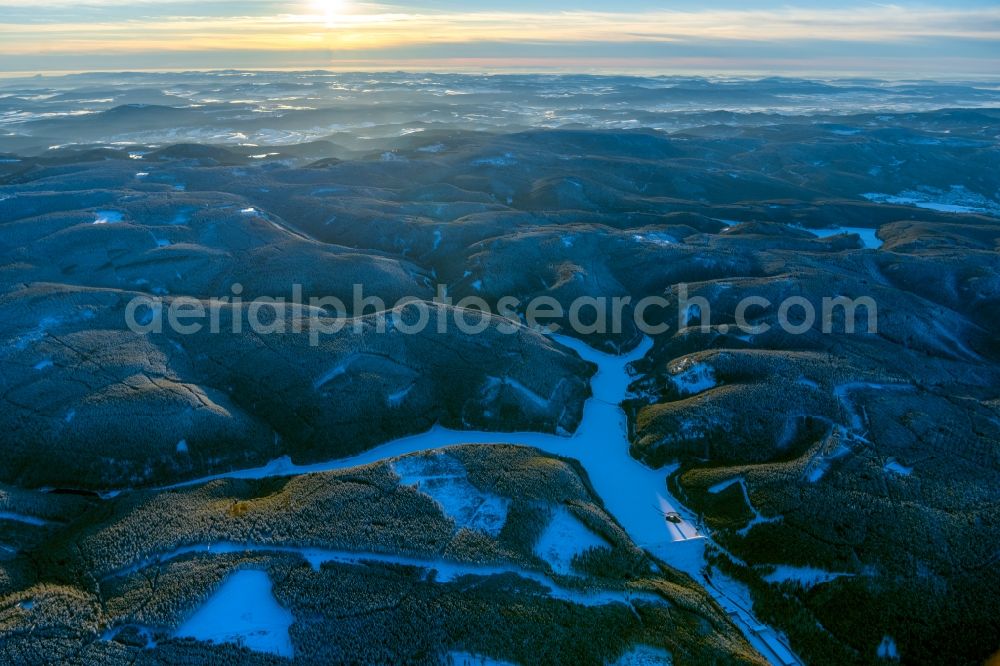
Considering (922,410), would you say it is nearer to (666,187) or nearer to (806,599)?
(806,599)

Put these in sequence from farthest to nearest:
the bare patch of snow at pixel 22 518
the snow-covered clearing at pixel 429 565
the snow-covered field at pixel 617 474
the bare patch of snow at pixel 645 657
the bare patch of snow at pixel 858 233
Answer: the bare patch of snow at pixel 858 233
the bare patch of snow at pixel 22 518
the snow-covered field at pixel 617 474
the snow-covered clearing at pixel 429 565
the bare patch of snow at pixel 645 657

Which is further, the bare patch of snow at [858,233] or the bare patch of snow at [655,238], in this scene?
the bare patch of snow at [858,233]

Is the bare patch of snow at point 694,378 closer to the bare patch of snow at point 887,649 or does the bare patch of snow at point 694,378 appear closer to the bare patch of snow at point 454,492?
the bare patch of snow at point 454,492

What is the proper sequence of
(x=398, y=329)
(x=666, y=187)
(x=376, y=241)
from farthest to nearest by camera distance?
(x=666, y=187) < (x=376, y=241) < (x=398, y=329)

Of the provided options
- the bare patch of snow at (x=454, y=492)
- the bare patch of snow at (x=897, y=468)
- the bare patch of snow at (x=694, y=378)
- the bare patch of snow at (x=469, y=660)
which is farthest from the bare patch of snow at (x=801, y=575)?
the bare patch of snow at (x=694, y=378)

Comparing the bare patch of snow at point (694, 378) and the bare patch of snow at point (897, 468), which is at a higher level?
the bare patch of snow at point (897, 468)

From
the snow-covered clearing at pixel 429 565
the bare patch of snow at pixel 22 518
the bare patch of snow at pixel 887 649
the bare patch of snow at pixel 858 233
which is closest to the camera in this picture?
the bare patch of snow at pixel 887 649

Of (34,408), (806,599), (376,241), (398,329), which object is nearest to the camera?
(806,599)

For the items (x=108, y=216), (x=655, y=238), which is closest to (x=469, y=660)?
(x=655, y=238)

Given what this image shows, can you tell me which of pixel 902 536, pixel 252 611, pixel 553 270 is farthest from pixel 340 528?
pixel 553 270

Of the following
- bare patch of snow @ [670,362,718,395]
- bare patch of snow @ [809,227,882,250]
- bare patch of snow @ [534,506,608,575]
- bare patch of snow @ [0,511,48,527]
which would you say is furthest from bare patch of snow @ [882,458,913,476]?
bare patch of snow @ [809,227,882,250]

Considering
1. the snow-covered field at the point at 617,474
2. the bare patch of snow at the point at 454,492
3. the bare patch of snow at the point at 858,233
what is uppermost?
the bare patch of snow at the point at 858,233
